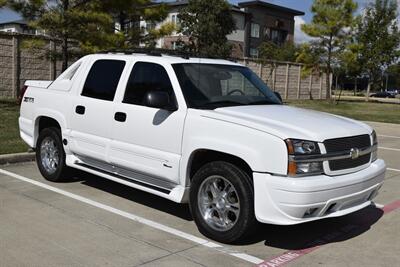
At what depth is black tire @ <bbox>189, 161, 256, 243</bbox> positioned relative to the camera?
4.74 m

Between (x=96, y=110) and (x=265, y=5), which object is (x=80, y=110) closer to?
(x=96, y=110)

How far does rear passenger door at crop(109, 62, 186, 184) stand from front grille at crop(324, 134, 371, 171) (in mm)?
1533

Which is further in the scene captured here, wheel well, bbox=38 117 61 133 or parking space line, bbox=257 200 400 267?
wheel well, bbox=38 117 61 133

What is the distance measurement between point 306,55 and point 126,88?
33.3 metres

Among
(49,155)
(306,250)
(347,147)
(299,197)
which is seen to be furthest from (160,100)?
(49,155)

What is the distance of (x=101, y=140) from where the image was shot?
6.16m

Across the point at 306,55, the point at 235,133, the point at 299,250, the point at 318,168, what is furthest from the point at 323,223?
the point at 306,55

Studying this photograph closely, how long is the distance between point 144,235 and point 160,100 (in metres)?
1.41

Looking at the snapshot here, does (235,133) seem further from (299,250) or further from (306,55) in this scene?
(306,55)

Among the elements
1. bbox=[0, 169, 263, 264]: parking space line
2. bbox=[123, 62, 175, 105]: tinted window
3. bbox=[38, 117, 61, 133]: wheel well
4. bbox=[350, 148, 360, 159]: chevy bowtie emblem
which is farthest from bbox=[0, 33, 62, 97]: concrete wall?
bbox=[350, 148, 360, 159]: chevy bowtie emblem

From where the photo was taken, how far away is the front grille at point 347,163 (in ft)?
15.5

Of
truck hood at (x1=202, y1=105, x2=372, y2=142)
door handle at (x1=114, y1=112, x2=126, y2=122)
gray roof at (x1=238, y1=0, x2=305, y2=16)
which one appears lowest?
door handle at (x1=114, y1=112, x2=126, y2=122)

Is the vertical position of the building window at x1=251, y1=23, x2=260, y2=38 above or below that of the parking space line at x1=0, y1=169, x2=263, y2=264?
above

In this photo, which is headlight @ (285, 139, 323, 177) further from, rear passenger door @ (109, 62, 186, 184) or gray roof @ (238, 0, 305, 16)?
gray roof @ (238, 0, 305, 16)
